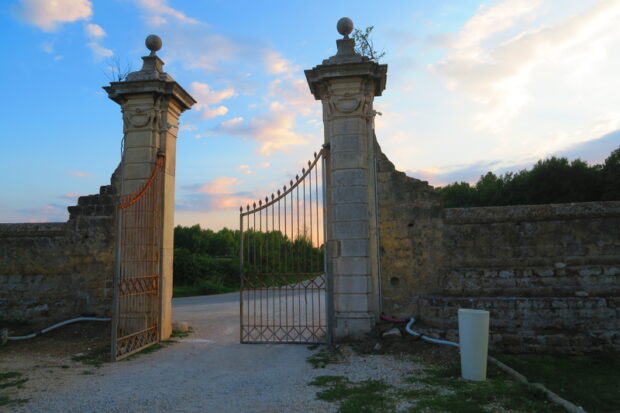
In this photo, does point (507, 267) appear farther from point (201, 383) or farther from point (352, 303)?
point (201, 383)

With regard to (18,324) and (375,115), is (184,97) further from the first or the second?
(18,324)

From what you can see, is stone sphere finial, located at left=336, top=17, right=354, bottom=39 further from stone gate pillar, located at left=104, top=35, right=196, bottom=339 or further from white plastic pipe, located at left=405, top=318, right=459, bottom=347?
white plastic pipe, located at left=405, top=318, right=459, bottom=347

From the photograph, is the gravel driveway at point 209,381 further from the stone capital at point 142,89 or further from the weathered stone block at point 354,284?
the stone capital at point 142,89

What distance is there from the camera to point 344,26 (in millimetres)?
7449

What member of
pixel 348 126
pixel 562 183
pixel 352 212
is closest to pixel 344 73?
pixel 348 126

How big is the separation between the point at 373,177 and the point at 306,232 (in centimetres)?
155

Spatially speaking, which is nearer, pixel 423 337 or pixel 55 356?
pixel 423 337

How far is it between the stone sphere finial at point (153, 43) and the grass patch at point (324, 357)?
20.6 ft

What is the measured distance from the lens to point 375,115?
740 centimetres

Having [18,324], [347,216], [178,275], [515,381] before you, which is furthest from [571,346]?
[178,275]

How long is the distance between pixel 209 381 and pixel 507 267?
4808 millimetres

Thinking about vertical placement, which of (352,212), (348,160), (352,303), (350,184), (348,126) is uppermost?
(348,126)

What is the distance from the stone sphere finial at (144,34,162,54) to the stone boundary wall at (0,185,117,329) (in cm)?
274

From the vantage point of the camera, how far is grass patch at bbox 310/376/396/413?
3.87 metres
